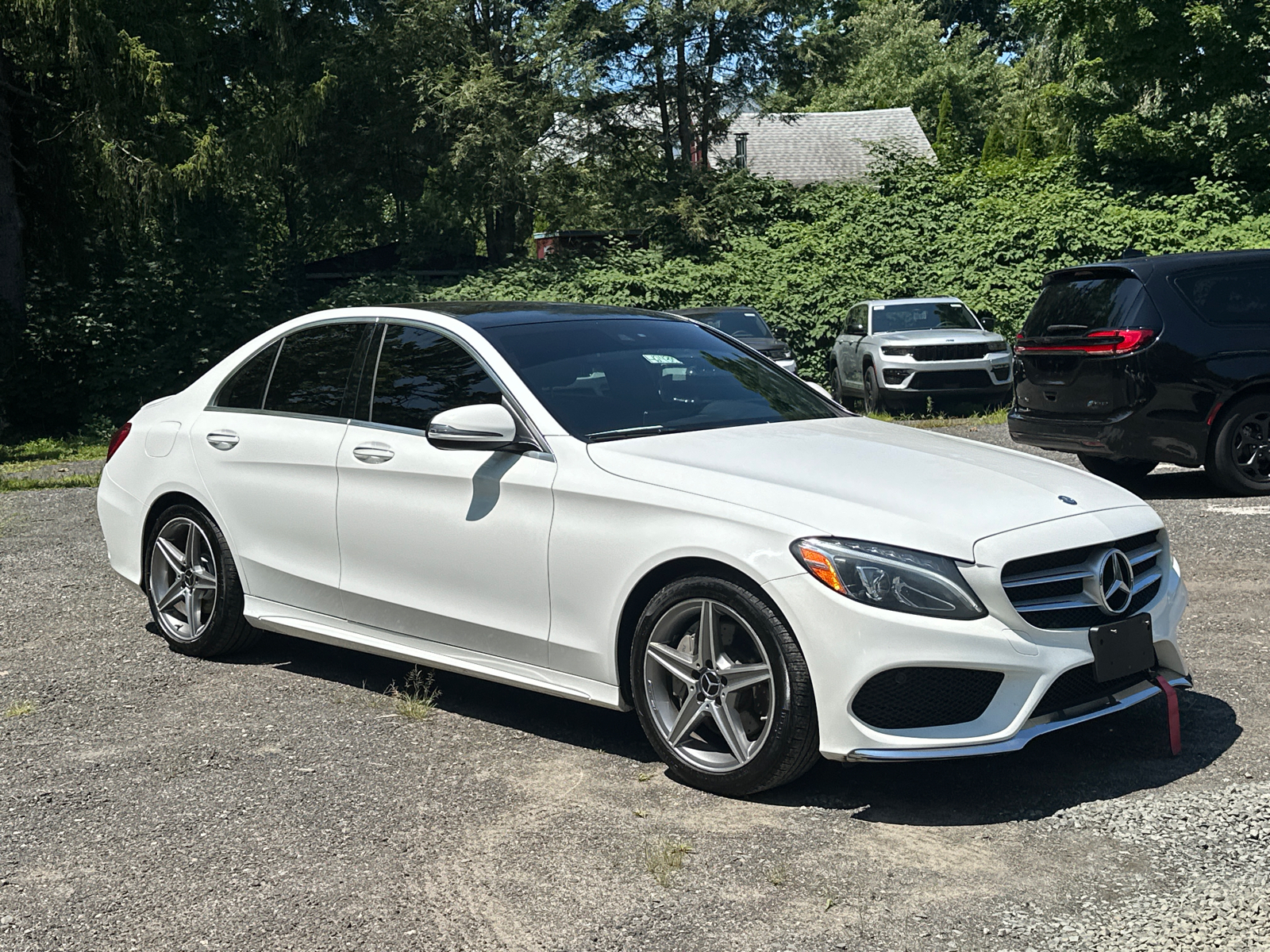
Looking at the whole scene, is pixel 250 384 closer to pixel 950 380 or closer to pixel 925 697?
pixel 925 697

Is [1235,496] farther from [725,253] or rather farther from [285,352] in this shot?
[725,253]

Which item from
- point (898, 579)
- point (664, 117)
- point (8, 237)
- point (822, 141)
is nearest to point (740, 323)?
point (8, 237)

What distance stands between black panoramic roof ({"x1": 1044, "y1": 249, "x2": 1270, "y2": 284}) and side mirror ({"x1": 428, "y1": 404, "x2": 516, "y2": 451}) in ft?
21.9

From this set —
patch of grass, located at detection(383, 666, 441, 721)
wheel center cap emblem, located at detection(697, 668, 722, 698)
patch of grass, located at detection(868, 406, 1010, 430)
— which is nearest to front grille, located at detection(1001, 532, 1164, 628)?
wheel center cap emblem, located at detection(697, 668, 722, 698)

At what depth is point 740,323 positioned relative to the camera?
20.4m

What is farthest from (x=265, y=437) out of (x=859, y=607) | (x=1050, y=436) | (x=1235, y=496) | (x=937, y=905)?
(x=1235, y=496)

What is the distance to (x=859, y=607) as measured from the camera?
3.91 meters

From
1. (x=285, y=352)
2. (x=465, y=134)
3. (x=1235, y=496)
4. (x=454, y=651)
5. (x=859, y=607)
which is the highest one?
(x=465, y=134)

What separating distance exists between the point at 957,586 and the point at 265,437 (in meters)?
3.20

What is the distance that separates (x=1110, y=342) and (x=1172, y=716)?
231 inches

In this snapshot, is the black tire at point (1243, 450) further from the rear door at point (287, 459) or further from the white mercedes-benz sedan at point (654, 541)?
the rear door at point (287, 459)

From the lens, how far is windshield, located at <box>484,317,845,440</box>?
4.97 m

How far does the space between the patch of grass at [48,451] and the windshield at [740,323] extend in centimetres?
902

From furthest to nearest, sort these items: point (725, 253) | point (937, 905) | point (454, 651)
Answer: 1. point (725, 253)
2. point (454, 651)
3. point (937, 905)
